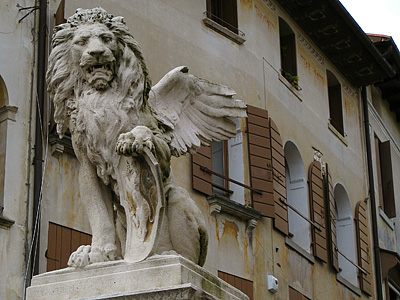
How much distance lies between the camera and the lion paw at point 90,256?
7322 millimetres

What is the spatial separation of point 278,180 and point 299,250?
5.24ft

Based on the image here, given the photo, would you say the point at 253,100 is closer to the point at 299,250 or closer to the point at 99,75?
the point at 299,250

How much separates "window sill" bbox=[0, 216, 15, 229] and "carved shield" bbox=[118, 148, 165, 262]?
19.4ft

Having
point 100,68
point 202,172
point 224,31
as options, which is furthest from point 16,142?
point 100,68

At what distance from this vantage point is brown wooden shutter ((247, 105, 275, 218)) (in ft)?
60.1

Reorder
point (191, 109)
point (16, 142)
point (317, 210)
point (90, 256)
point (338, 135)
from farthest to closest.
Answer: point (338, 135) → point (317, 210) → point (16, 142) → point (191, 109) → point (90, 256)

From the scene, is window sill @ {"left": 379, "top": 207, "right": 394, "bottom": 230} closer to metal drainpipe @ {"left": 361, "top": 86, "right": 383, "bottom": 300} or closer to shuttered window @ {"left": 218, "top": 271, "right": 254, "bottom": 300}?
metal drainpipe @ {"left": 361, "top": 86, "right": 383, "bottom": 300}

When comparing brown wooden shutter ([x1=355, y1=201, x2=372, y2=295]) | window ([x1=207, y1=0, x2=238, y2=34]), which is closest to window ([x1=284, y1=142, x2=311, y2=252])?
window ([x1=207, y1=0, x2=238, y2=34])

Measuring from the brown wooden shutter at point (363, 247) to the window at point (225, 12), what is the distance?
19.2 ft

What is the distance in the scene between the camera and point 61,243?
13.7 metres

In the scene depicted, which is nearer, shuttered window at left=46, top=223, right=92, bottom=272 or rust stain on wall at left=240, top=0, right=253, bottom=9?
shuttered window at left=46, top=223, right=92, bottom=272

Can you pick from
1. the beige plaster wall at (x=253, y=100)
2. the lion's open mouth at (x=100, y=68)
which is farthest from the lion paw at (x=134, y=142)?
the beige plaster wall at (x=253, y=100)

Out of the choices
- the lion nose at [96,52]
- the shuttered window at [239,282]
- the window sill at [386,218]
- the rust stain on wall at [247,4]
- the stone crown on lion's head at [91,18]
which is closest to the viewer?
the lion nose at [96,52]

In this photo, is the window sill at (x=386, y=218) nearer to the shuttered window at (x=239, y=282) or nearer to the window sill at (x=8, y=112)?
the shuttered window at (x=239, y=282)
